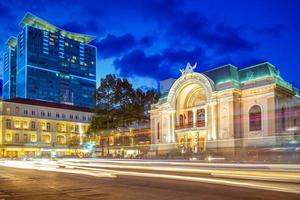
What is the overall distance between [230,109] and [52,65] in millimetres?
130600

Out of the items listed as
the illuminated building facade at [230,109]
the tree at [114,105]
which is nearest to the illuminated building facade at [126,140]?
the tree at [114,105]

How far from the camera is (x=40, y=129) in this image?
10106cm

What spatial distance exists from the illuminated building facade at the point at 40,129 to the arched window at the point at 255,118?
2023 inches

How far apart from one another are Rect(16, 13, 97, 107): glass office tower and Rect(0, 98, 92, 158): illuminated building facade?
54.2 meters

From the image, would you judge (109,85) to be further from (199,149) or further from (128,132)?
(199,149)

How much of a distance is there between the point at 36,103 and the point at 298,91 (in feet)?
234

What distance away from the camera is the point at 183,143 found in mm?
57812

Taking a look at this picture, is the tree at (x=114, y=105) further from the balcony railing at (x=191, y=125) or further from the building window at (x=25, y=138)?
the building window at (x=25, y=138)

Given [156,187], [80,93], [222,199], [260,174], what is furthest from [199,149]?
[80,93]

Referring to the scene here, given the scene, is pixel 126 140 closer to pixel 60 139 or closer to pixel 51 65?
pixel 60 139

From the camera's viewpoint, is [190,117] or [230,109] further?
[190,117]

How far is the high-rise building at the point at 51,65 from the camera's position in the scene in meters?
159

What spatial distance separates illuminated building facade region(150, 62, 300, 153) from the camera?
4762 cm

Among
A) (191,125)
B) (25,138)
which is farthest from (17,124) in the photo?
(191,125)
